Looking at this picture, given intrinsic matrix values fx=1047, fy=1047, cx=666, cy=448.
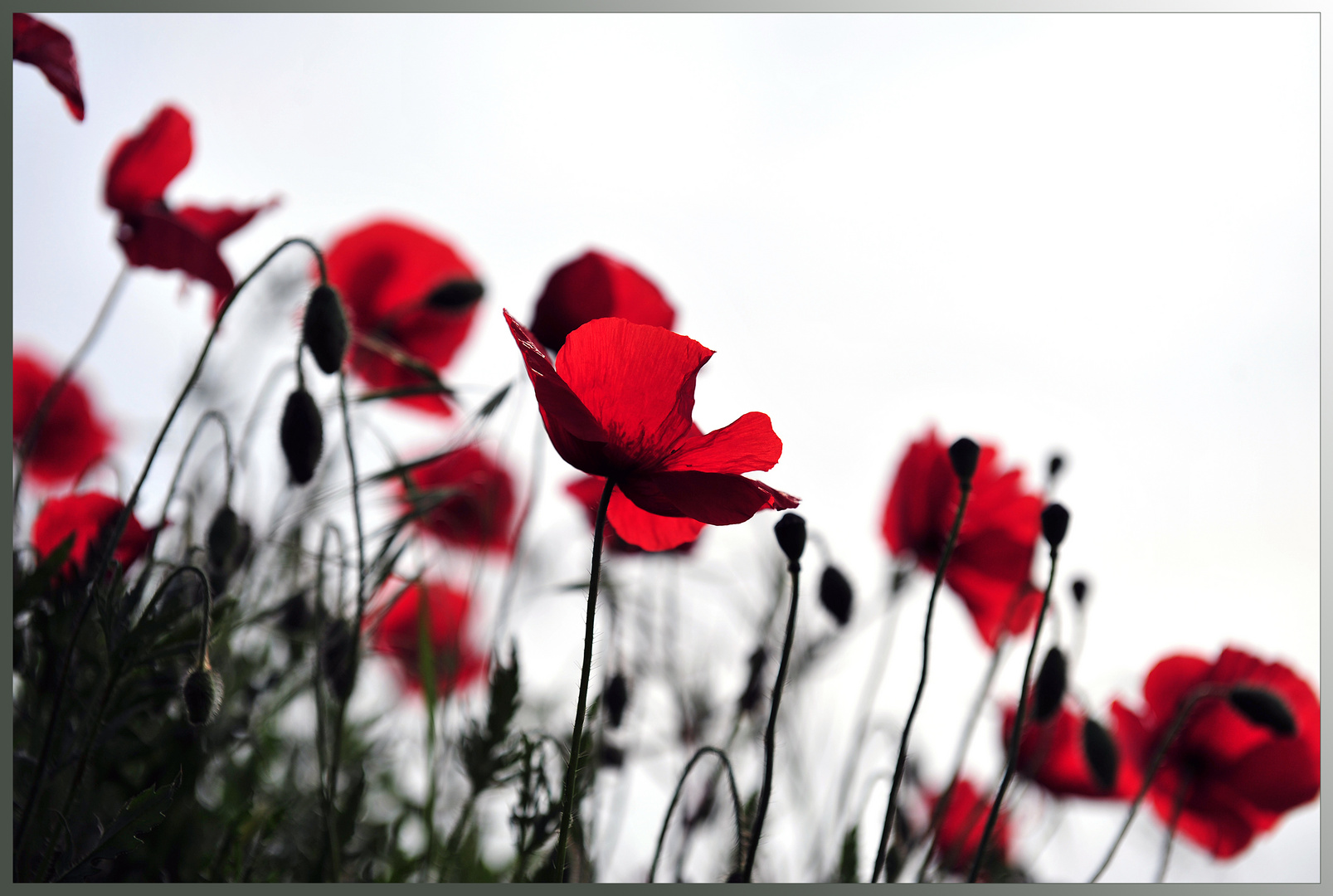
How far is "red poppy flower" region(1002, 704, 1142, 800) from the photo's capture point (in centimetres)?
94

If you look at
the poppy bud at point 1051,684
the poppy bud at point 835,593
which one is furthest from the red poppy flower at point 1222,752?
the poppy bud at point 835,593

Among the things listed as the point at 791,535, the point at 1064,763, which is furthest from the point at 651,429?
the point at 1064,763

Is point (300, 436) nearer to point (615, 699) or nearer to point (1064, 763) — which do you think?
point (615, 699)

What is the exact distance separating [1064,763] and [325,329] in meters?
0.83

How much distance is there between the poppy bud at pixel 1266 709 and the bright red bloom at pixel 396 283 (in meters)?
0.69

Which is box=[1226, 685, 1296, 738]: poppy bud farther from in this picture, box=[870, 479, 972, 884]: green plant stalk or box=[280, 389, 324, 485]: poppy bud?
box=[280, 389, 324, 485]: poppy bud

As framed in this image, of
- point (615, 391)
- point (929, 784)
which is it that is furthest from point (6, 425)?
point (929, 784)

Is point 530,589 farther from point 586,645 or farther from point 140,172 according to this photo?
point 586,645

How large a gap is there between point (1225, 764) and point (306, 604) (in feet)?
2.73

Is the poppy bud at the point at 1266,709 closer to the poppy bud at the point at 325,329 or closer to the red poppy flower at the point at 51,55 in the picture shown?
the poppy bud at the point at 325,329

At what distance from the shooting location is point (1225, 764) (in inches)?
37.7

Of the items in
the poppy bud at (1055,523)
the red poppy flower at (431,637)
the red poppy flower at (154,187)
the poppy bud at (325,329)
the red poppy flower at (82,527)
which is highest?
the red poppy flower at (154,187)

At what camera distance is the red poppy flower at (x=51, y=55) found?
0.58 m

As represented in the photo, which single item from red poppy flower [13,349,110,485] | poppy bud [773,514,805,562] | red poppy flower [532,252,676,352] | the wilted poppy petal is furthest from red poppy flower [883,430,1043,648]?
red poppy flower [13,349,110,485]
